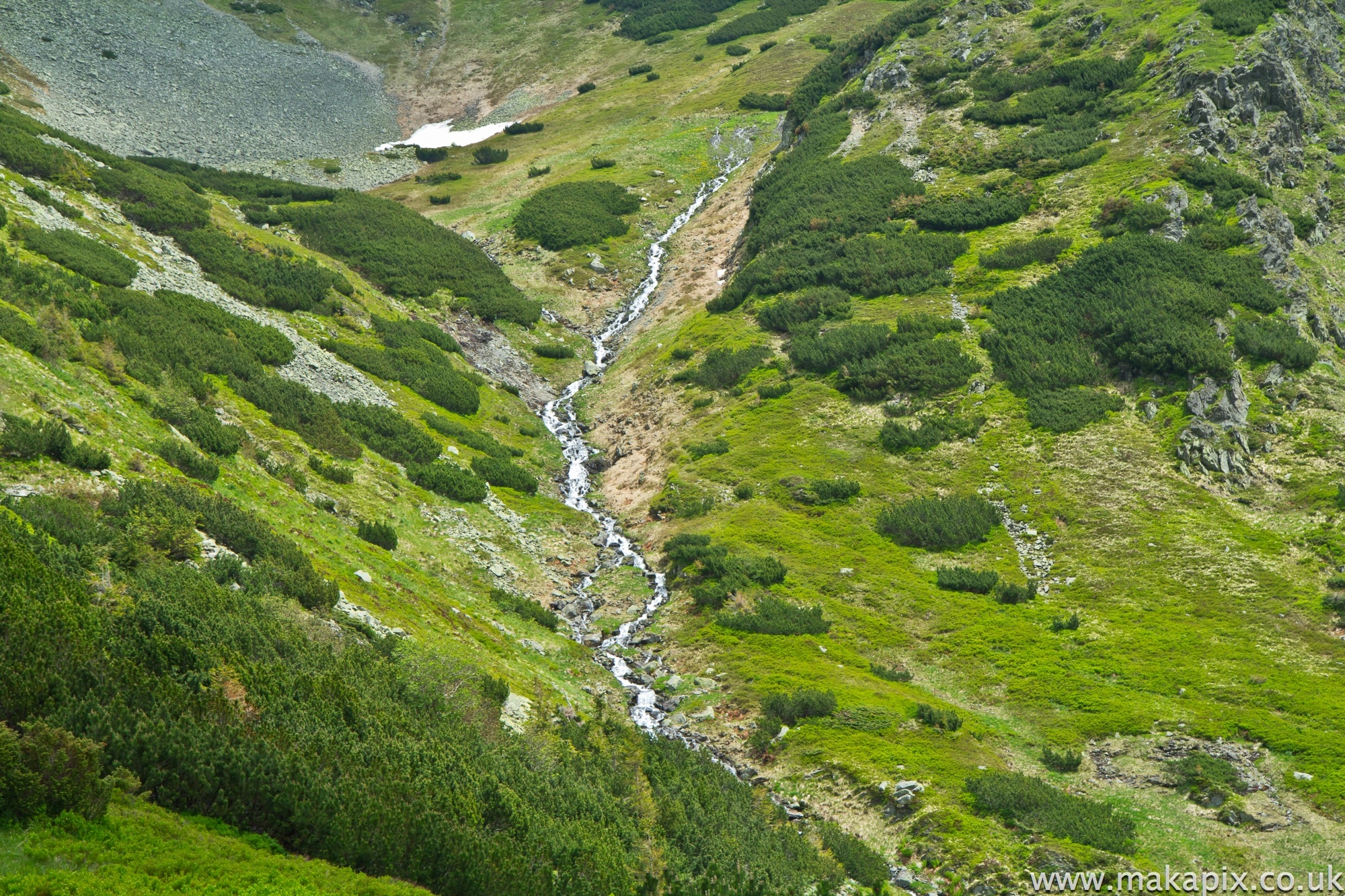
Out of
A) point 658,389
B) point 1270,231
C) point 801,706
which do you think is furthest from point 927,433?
point 1270,231

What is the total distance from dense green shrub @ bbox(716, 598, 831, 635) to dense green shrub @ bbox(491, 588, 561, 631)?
6.29 metres

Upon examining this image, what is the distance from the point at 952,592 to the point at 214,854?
91.5ft

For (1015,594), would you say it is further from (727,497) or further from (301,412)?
(301,412)

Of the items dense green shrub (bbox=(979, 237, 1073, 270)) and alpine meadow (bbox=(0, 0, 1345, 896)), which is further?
dense green shrub (bbox=(979, 237, 1073, 270))

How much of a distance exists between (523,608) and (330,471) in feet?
29.3

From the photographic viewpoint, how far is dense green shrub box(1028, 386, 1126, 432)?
130 ft

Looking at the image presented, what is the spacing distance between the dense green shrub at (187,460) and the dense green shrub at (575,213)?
4873 centimetres

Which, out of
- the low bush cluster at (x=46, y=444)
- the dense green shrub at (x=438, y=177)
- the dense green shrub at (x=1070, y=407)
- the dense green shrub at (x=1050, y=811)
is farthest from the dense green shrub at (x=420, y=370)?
the dense green shrub at (x=438, y=177)

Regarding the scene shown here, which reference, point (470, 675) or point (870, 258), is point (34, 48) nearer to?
point (870, 258)

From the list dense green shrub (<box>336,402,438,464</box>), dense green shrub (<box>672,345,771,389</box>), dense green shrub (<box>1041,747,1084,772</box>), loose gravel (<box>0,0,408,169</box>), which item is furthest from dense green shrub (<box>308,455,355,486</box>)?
loose gravel (<box>0,0,408,169</box>)

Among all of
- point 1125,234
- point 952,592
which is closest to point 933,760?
point 952,592

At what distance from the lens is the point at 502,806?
50.6 ft

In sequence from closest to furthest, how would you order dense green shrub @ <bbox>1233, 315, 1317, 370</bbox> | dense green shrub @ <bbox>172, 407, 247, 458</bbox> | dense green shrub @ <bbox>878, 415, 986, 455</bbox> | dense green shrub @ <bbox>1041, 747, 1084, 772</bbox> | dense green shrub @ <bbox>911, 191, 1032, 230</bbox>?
dense green shrub @ <bbox>1041, 747, 1084, 772</bbox> < dense green shrub @ <bbox>172, 407, 247, 458</bbox> < dense green shrub @ <bbox>1233, 315, 1317, 370</bbox> < dense green shrub @ <bbox>878, 415, 986, 455</bbox> < dense green shrub @ <bbox>911, 191, 1032, 230</bbox>

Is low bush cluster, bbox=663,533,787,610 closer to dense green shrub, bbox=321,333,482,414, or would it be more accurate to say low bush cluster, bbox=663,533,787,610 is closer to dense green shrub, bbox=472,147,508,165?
dense green shrub, bbox=321,333,482,414
